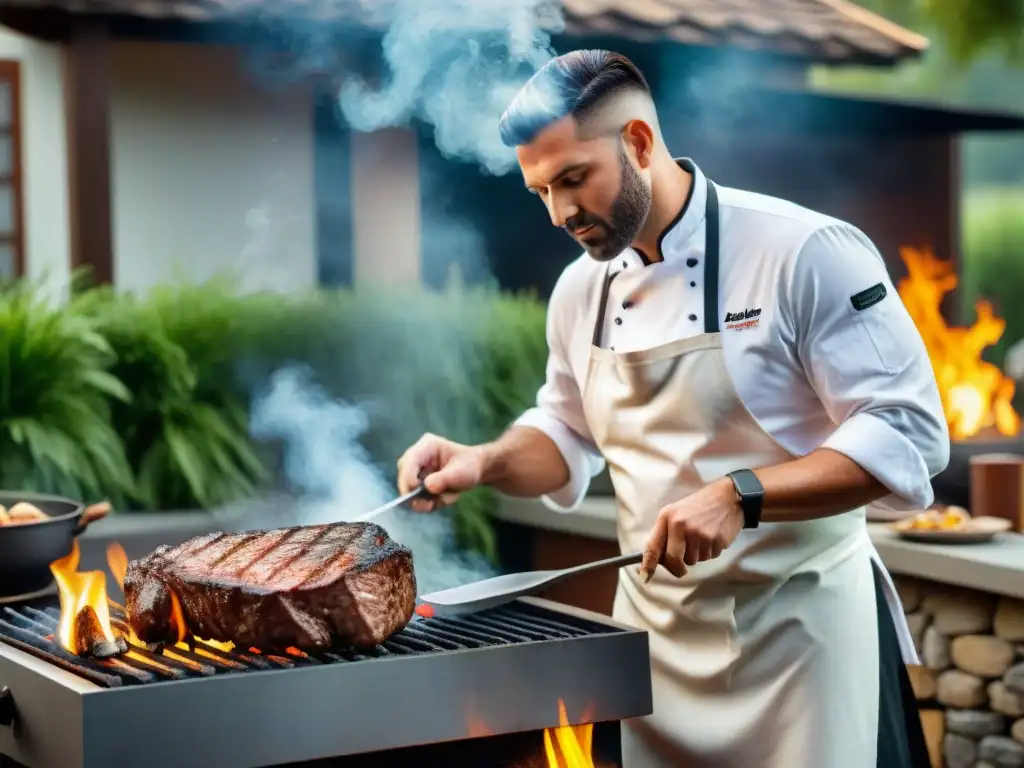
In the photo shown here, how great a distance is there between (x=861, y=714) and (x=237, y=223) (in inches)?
290

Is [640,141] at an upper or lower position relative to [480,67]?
lower

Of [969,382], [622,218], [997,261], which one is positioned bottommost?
[969,382]

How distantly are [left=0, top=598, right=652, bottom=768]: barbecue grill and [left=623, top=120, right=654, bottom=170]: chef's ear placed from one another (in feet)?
3.20

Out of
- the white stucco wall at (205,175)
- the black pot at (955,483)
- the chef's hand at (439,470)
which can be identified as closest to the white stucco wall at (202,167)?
the white stucco wall at (205,175)

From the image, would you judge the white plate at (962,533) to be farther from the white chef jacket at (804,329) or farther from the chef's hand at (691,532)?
the chef's hand at (691,532)

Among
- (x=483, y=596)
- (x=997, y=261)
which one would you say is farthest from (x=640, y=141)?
(x=997, y=261)

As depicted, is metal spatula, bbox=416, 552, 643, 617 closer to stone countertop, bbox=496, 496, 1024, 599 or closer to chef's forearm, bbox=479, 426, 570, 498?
chef's forearm, bbox=479, 426, 570, 498

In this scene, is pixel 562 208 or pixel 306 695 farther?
pixel 562 208

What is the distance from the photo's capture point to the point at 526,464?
3.46 meters

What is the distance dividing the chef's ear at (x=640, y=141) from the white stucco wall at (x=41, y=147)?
7.53 m

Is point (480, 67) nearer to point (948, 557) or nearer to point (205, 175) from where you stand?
point (948, 557)

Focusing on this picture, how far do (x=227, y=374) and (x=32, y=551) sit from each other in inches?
109

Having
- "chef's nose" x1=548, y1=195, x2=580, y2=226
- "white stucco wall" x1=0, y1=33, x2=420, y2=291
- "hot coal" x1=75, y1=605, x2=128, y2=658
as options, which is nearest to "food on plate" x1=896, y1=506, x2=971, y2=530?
"chef's nose" x1=548, y1=195, x2=580, y2=226

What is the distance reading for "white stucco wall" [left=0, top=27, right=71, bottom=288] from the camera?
9781 millimetres
